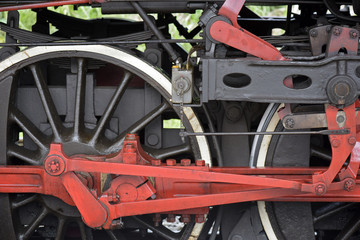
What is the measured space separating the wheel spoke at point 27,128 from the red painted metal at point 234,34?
3.76ft

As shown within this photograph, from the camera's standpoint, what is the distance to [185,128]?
117 inches

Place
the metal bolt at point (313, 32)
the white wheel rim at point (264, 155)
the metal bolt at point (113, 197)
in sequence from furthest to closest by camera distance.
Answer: the white wheel rim at point (264, 155) → the metal bolt at point (113, 197) → the metal bolt at point (313, 32)

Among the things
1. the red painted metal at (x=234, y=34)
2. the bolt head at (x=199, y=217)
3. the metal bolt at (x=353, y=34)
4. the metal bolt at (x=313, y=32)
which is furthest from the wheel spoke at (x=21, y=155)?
the metal bolt at (x=353, y=34)

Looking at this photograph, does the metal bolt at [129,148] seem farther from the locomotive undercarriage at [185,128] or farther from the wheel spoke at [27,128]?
the wheel spoke at [27,128]

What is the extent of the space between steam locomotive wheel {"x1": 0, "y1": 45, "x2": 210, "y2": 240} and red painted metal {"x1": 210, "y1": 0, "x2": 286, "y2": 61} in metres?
0.46

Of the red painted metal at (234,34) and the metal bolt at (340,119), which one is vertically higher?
the red painted metal at (234,34)

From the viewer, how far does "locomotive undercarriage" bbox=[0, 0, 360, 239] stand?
2549mm

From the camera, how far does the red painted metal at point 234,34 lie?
254 centimetres

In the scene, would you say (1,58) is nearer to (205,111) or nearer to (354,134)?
(205,111)

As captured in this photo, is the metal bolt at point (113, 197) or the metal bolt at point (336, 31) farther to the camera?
the metal bolt at point (113, 197)

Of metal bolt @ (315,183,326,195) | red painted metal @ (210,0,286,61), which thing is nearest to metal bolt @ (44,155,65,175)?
red painted metal @ (210,0,286,61)

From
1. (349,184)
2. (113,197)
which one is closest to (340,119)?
(349,184)

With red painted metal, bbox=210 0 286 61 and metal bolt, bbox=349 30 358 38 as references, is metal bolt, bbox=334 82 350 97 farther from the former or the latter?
red painted metal, bbox=210 0 286 61

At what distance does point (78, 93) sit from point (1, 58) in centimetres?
47
